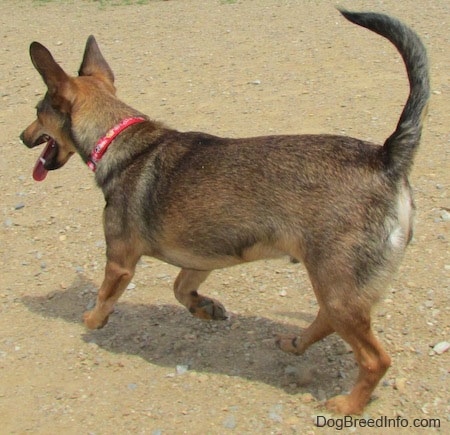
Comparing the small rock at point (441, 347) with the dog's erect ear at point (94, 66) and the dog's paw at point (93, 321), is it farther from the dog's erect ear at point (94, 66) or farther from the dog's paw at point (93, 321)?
the dog's erect ear at point (94, 66)

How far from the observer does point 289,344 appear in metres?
4.60

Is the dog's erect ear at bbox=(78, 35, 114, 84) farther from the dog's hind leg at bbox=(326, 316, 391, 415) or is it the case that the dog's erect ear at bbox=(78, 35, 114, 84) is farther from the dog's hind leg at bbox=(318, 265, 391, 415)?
the dog's hind leg at bbox=(326, 316, 391, 415)

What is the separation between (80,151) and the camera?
473 cm

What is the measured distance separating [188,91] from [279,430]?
551cm

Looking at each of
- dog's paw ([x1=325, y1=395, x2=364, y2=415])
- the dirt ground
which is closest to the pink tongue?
the dirt ground

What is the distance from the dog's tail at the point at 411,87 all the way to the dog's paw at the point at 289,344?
1.37 metres

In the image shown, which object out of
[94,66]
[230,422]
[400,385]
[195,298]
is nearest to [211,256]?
[195,298]

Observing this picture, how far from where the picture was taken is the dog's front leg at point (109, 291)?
15.0ft

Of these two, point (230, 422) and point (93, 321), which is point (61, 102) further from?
point (230, 422)

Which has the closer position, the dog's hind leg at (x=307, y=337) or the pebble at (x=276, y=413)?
the pebble at (x=276, y=413)

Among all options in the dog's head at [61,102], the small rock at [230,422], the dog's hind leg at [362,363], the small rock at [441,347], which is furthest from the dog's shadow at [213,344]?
the dog's head at [61,102]

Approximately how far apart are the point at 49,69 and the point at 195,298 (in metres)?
1.74

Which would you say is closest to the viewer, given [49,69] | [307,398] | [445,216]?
[307,398]

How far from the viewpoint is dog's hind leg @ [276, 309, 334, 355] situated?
4402 millimetres
